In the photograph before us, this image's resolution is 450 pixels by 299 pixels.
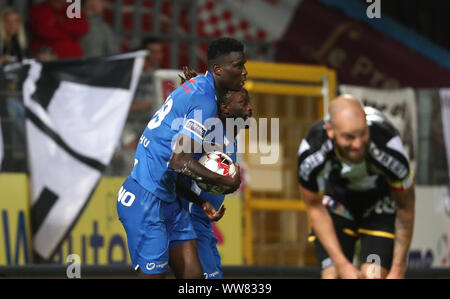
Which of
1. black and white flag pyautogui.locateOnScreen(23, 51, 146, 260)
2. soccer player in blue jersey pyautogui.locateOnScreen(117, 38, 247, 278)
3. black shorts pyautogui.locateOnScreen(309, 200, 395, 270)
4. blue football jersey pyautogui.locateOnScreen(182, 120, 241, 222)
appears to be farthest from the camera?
black and white flag pyautogui.locateOnScreen(23, 51, 146, 260)

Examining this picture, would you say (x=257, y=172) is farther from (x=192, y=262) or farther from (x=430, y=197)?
(x=192, y=262)

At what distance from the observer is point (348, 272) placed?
22.6 ft

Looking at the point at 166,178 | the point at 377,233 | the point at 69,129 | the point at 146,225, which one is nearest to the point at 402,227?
the point at 377,233

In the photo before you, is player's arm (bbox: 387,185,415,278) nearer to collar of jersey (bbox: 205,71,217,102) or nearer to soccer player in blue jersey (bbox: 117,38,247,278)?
soccer player in blue jersey (bbox: 117,38,247,278)

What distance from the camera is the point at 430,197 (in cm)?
1279

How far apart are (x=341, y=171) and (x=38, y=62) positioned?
469 centimetres

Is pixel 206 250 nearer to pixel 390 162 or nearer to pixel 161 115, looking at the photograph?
pixel 161 115

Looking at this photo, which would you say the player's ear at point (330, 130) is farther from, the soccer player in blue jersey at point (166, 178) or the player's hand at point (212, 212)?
the player's hand at point (212, 212)

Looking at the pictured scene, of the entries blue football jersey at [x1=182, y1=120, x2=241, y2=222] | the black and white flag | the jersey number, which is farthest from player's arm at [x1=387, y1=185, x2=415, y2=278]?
the black and white flag

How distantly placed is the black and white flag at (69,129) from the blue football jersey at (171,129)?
4.12 m

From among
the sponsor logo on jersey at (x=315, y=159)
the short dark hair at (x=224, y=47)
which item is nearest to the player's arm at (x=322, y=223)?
the sponsor logo on jersey at (x=315, y=159)

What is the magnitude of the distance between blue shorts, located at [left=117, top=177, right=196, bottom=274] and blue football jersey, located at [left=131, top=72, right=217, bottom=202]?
0.07 metres

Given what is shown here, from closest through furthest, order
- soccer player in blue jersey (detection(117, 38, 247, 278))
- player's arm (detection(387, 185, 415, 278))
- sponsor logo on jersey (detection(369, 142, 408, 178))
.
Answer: soccer player in blue jersey (detection(117, 38, 247, 278)) → sponsor logo on jersey (detection(369, 142, 408, 178)) → player's arm (detection(387, 185, 415, 278))

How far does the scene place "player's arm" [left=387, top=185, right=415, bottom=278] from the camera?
711cm
